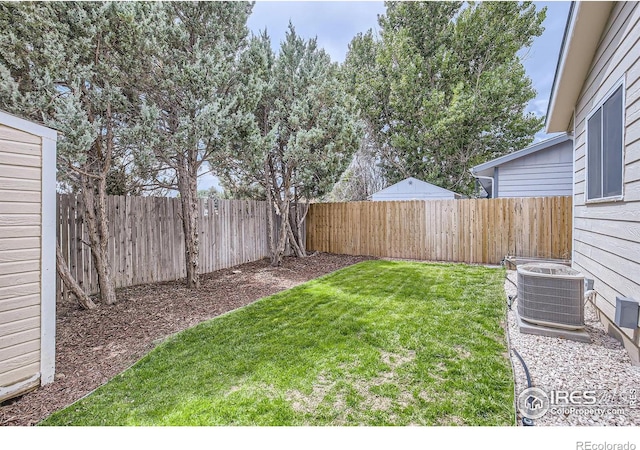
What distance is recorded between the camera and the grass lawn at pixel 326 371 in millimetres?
1969

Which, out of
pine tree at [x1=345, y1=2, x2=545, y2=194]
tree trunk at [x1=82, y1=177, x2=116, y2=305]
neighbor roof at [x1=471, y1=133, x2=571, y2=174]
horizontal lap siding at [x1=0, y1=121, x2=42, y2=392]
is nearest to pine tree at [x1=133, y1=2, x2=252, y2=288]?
tree trunk at [x1=82, y1=177, x2=116, y2=305]

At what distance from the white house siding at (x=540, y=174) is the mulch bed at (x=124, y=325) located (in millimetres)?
5656

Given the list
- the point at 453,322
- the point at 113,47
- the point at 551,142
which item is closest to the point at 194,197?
the point at 113,47

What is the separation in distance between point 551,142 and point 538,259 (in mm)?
2861

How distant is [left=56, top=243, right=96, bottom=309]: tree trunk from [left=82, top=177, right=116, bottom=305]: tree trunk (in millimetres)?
248

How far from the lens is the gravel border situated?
1.91m

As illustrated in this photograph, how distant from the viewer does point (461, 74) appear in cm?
1563

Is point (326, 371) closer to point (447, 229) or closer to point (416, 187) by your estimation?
point (447, 229)

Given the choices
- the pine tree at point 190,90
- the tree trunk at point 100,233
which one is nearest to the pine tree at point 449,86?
the pine tree at point 190,90

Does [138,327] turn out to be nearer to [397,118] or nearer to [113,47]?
[113,47]

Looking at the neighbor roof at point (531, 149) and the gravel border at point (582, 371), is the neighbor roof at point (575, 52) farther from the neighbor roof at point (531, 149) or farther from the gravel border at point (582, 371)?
the gravel border at point (582, 371)

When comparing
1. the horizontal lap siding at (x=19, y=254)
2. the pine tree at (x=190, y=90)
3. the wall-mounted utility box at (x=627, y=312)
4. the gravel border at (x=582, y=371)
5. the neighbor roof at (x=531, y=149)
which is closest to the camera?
the gravel border at (x=582, y=371)

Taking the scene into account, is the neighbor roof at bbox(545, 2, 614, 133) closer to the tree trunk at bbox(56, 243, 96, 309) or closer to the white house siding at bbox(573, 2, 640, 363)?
the white house siding at bbox(573, 2, 640, 363)

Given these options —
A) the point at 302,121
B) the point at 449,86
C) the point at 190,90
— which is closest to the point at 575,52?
the point at 302,121
